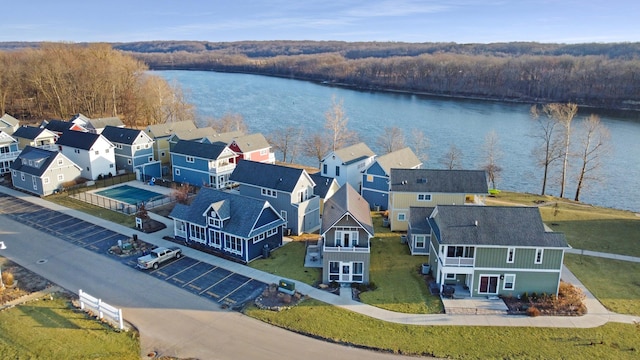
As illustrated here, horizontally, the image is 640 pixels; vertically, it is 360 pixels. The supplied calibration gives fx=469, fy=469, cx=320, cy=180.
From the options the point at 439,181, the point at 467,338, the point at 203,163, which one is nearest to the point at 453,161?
the point at 439,181

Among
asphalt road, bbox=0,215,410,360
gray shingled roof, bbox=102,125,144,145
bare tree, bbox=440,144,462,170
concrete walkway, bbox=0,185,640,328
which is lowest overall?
asphalt road, bbox=0,215,410,360

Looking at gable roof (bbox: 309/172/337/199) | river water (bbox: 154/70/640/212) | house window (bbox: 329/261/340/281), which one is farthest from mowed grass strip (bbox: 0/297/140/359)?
river water (bbox: 154/70/640/212)

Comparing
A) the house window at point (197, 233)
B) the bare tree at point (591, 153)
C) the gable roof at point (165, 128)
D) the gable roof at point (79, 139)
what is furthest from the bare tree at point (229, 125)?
the bare tree at point (591, 153)

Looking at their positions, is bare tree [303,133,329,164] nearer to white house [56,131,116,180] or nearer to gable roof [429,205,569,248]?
white house [56,131,116,180]

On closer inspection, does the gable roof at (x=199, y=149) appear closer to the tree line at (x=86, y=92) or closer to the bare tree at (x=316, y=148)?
the bare tree at (x=316, y=148)

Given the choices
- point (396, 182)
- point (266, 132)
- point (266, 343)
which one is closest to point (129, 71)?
point (266, 132)

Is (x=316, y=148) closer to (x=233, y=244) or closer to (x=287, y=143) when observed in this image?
(x=287, y=143)

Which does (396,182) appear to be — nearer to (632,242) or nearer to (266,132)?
(632,242)
